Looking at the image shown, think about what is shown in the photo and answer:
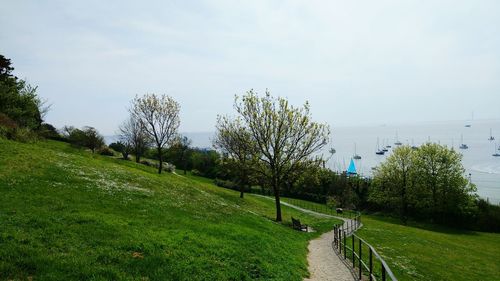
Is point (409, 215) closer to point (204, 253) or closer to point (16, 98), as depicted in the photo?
point (204, 253)

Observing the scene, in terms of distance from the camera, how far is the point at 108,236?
14.6 meters

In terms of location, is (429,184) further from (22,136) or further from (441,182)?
(22,136)

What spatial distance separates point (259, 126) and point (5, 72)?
46.1 metres

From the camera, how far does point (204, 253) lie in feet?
50.3

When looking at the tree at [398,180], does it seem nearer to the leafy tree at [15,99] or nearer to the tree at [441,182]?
the tree at [441,182]

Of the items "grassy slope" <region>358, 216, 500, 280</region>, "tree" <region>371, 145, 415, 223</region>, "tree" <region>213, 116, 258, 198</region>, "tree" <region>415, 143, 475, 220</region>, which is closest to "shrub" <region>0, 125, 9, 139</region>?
"tree" <region>213, 116, 258, 198</region>

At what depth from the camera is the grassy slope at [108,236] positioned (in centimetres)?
1151

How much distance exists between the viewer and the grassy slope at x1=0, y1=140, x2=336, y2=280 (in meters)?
11.5

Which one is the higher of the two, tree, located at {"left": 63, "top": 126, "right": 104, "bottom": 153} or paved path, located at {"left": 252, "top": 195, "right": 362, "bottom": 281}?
tree, located at {"left": 63, "top": 126, "right": 104, "bottom": 153}

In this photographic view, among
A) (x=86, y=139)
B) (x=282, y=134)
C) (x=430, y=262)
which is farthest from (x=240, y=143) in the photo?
(x=86, y=139)

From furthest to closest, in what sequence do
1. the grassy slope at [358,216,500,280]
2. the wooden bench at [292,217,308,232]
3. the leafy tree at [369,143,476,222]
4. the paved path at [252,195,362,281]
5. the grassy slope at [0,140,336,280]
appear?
the leafy tree at [369,143,476,222], the wooden bench at [292,217,308,232], the grassy slope at [358,216,500,280], the paved path at [252,195,362,281], the grassy slope at [0,140,336,280]

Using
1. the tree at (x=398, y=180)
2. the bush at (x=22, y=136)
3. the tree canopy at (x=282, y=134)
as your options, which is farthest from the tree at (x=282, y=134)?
the tree at (x=398, y=180)

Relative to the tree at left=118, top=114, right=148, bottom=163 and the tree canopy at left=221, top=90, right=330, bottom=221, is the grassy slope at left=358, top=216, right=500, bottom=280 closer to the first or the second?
the tree canopy at left=221, top=90, right=330, bottom=221

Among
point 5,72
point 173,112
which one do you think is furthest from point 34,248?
point 5,72
